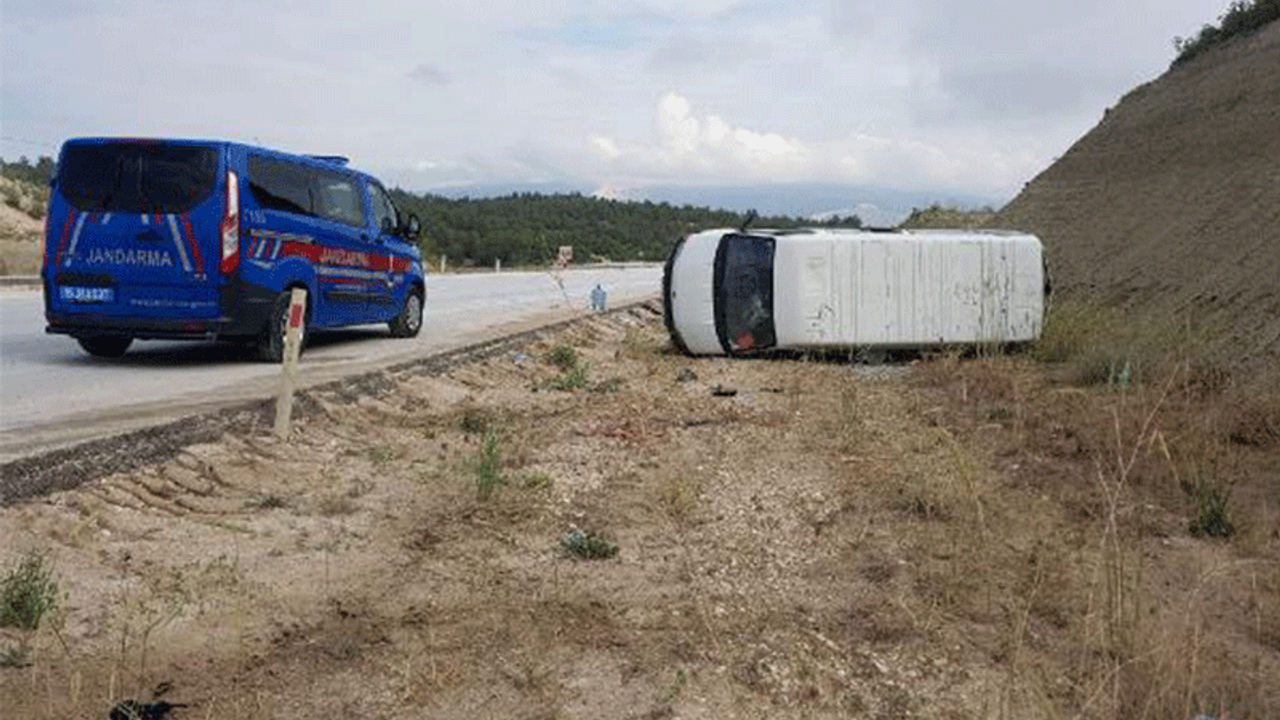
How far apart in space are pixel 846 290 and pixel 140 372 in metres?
8.15

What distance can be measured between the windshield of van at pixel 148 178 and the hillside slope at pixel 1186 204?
34.6 feet

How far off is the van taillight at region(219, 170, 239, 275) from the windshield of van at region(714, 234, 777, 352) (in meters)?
5.88

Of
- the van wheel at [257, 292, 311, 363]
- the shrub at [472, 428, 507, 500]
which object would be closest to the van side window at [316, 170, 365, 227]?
the van wheel at [257, 292, 311, 363]

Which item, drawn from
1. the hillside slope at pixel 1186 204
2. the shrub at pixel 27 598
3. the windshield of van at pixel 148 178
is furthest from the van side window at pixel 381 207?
the shrub at pixel 27 598

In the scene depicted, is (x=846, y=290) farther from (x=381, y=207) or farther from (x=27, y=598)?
(x=27, y=598)

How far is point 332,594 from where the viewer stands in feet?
18.0

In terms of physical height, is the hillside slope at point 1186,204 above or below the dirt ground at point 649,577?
above

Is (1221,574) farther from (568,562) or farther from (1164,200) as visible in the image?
(1164,200)

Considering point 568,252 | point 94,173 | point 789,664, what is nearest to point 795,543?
point 789,664

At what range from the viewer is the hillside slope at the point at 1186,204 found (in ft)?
50.6

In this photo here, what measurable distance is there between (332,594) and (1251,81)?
23.2 meters

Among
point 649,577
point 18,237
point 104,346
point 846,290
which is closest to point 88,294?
point 104,346

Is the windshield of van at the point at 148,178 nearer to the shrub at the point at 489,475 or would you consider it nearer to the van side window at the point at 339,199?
the van side window at the point at 339,199

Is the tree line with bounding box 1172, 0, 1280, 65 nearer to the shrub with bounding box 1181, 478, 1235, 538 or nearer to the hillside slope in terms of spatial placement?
the hillside slope
